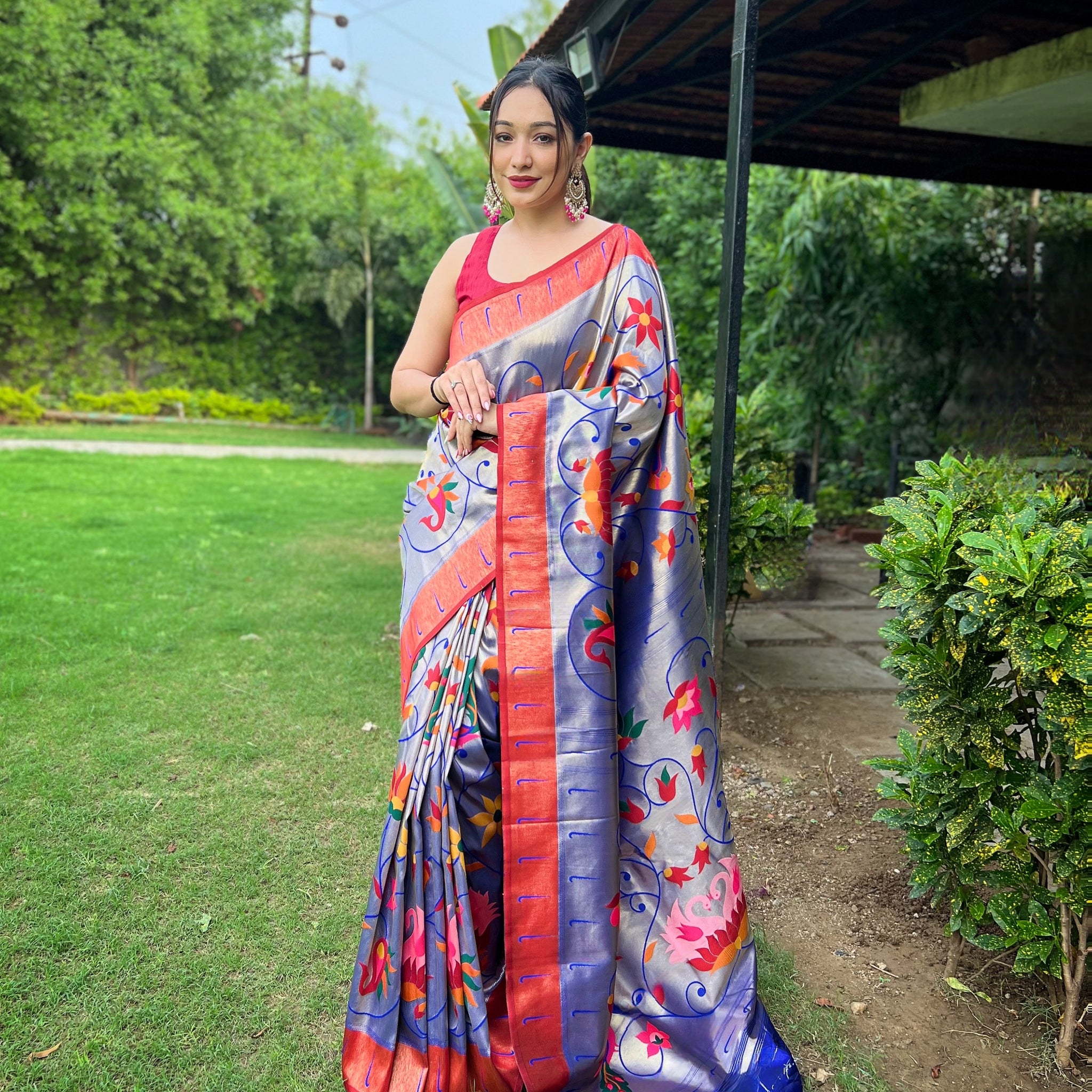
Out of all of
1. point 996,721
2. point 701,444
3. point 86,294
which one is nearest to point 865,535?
point 701,444

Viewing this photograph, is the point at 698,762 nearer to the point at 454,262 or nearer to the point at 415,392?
the point at 415,392

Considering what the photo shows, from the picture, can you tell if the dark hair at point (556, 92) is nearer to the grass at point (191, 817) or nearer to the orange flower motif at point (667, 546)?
the orange flower motif at point (667, 546)

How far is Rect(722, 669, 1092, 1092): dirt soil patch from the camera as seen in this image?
1907 millimetres

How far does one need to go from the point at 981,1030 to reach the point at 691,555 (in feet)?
3.87

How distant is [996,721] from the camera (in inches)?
75.1

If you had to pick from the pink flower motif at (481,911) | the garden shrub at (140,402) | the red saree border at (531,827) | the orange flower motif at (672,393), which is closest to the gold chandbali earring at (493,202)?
the orange flower motif at (672,393)

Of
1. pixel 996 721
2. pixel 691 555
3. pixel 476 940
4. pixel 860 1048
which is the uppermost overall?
pixel 691 555

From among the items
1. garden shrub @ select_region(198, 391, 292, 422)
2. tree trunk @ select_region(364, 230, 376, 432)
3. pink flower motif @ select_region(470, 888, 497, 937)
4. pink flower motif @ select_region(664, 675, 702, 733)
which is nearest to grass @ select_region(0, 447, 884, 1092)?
pink flower motif @ select_region(470, 888, 497, 937)

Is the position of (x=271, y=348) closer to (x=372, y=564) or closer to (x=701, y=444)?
(x=372, y=564)

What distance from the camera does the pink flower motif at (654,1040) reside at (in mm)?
1812

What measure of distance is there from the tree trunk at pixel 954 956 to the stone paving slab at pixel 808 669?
1.91 m

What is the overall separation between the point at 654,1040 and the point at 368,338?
58.5ft

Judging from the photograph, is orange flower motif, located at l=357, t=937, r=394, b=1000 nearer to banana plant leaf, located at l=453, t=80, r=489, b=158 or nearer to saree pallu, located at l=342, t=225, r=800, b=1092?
saree pallu, located at l=342, t=225, r=800, b=1092

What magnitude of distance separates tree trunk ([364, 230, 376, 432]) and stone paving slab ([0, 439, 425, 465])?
12.0ft
